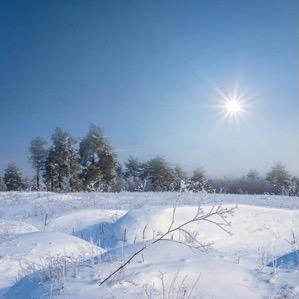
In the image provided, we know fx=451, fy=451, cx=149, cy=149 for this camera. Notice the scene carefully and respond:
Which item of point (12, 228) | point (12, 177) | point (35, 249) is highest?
point (12, 177)

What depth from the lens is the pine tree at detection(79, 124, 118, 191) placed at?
1903 inches

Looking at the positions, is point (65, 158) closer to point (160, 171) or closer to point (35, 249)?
point (160, 171)

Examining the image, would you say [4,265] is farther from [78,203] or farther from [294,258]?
[78,203]

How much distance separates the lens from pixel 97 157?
48938mm

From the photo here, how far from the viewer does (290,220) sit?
47.1 ft

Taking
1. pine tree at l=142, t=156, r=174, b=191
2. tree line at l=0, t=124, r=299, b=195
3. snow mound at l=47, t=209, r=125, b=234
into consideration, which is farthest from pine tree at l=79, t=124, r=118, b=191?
snow mound at l=47, t=209, r=125, b=234

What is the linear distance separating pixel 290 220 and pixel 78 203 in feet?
31.0

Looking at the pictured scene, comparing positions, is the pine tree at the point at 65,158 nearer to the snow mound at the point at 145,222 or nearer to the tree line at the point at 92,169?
the tree line at the point at 92,169

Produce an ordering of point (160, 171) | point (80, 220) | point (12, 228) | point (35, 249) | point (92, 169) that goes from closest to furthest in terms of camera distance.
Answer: point (35, 249)
point (12, 228)
point (80, 220)
point (92, 169)
point (160, 171)

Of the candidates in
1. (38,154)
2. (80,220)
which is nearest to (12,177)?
(38,154)

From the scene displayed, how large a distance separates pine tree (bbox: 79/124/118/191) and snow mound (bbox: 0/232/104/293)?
39.5 metres

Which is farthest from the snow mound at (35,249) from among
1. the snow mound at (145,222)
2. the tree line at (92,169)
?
the tree line at (92,169)

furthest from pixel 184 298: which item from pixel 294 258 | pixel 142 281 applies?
pixel 294 258

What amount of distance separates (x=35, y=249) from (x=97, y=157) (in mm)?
40980
